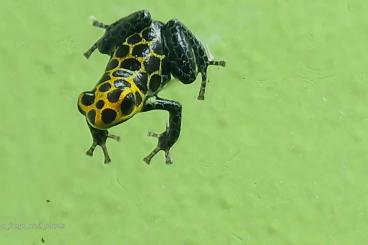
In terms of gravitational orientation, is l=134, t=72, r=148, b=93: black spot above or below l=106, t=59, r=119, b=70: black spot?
below

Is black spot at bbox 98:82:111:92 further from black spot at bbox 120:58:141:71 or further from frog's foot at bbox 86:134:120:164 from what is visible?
frog's foot at bbox 86:134:120:164

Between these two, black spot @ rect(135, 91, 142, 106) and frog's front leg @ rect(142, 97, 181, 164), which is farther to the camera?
frog's front leg @ rect(142, 97, 181, 164)

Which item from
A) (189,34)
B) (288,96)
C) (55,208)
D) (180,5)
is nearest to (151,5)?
(180,5)

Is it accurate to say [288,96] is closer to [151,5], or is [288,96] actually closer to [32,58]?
[151,5]

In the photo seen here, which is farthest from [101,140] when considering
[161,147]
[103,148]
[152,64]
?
[152,64]

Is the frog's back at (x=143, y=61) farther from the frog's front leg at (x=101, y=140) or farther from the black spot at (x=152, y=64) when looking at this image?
the frog's front leg at (x=101, y=140)

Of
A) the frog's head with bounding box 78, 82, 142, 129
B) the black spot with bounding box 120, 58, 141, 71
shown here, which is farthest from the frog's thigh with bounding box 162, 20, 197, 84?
the frog's head with bounding box 78, 82, 142, 129

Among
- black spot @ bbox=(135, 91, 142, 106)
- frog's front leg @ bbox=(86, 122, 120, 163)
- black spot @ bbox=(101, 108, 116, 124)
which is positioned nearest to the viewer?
black spot @ bbox=(101, 108, 116, 124)

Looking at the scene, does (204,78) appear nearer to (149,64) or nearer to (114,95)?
(149,64)
